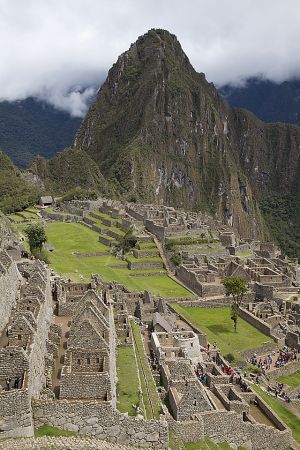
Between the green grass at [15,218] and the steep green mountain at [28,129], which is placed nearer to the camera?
the green grass at [15,218]

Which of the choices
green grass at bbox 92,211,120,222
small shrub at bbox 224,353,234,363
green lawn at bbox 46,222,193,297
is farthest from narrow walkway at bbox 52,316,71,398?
green grass at bbox 92,211,120,222

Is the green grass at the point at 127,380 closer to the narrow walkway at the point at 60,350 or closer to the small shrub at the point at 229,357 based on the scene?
the narrow walkway at the point at 60,350

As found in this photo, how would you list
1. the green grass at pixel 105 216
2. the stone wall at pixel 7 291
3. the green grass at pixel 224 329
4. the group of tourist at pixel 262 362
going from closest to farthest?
the stone wall at pixel 7 291 < the group of tourist at pixel 262 362 < the green grass at pixel 224 329 < the green grass at pixel 105 216

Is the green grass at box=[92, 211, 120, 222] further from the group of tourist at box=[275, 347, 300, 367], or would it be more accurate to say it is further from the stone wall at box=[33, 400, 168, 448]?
the stone wall at box=[33, 400, 168, 448]

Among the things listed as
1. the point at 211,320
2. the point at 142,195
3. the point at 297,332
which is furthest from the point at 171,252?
the point at 142,195

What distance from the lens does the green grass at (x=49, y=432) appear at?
16656 mm

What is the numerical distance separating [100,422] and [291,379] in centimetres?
2227

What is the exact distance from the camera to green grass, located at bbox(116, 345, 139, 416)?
20052 millimetres

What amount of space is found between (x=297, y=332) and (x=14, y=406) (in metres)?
32.4

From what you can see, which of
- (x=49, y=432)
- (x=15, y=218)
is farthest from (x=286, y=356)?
(x=15, y=218)

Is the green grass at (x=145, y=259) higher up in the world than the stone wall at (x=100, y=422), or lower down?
higher up

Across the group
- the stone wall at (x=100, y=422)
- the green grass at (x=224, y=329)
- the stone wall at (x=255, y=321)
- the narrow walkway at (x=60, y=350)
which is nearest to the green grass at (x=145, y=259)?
the green grass at (x=224, y=329)

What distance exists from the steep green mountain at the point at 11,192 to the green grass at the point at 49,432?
77.8 metres

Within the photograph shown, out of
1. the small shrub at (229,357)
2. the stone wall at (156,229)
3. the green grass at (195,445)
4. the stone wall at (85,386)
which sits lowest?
the green grass at (195,445)
